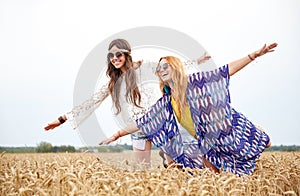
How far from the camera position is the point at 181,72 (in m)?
3.63

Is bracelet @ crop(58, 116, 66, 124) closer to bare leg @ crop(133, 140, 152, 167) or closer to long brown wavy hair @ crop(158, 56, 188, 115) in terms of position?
bare leg @ crop(133, 140, 152, 167)

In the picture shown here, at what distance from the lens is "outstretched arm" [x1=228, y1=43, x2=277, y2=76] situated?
3215 millimetres

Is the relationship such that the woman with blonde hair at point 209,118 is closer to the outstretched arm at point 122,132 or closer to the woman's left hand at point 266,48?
the outstretched arm at point 122,132

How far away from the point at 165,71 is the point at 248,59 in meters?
0.71

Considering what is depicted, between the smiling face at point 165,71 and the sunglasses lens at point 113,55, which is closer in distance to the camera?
the smiling face at point 165,71

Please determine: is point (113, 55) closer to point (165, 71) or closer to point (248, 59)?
point (165, 71)

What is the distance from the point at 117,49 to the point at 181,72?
63 centimetres

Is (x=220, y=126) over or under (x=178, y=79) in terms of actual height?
under

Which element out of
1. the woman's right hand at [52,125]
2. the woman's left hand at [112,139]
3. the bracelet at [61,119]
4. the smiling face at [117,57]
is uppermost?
the smiling face at [117,57]

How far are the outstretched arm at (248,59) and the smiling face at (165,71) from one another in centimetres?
52

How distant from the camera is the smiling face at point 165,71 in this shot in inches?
144

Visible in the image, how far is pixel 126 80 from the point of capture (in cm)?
389

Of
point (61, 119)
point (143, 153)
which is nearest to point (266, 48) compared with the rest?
point (143, 153)

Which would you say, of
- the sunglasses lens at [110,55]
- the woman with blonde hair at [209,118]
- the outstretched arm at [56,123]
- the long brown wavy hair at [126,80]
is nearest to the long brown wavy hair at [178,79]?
the woman with blonde hair at [209,118]
